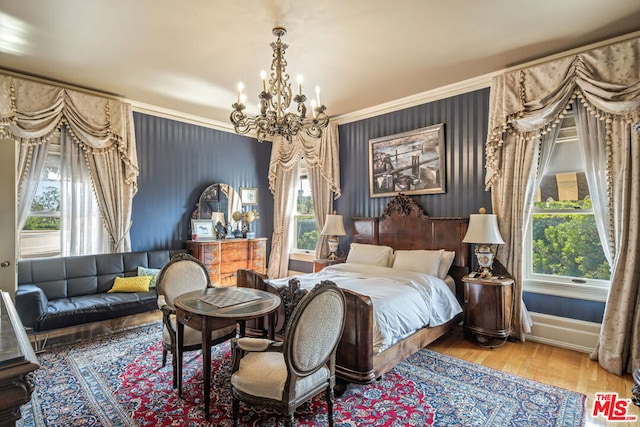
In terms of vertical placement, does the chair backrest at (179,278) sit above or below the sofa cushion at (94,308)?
above

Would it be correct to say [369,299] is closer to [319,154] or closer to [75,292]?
[319,154]

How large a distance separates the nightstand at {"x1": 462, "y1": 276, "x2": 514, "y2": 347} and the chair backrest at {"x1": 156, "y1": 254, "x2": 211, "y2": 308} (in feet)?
8.93

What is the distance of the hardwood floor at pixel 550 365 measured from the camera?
2.57 m

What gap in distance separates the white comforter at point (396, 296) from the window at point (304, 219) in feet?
6.31

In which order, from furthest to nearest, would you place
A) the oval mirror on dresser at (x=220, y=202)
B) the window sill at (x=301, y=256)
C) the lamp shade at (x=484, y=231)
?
the window sill at (x=301, y=256), the oval mirror on dresser at (x=220, y=202), the lamp shade at (x=484, y=231)

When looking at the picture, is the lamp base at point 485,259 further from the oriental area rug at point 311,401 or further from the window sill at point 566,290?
the oriental area rug at point 311,401

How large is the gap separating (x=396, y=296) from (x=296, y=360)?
140cm

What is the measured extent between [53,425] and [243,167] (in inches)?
176

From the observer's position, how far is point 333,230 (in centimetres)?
484

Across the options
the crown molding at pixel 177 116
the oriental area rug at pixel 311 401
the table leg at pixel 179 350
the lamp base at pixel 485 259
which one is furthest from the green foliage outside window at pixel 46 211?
the lamp base at pixel 485 259

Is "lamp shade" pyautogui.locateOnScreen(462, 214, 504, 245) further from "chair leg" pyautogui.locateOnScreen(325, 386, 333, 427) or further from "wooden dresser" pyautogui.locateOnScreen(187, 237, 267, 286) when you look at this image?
→ "wooden dresser" pyautogui.locateOnScreen(187, 237, 267, 286)

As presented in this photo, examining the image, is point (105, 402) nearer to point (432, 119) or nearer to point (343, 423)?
point (343, 423)

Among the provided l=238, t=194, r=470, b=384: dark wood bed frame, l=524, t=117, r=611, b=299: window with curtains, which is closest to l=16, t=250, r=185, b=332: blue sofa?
l=238, t=194, r=470, b=384: dark wood bed frame

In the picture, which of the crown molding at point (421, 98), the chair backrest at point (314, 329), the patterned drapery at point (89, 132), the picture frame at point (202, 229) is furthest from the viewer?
the picture frame at point (202, 229)
